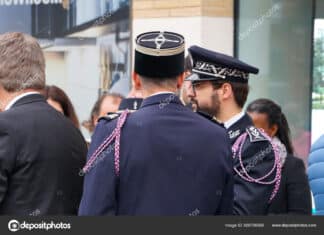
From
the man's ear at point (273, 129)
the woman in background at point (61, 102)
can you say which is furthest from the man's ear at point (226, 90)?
the woman in background at point (61, 102)

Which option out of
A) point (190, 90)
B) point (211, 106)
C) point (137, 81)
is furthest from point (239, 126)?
point (137, 81)

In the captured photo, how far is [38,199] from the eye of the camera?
2869 mm

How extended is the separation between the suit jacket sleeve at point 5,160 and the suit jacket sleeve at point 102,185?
0.35 metres

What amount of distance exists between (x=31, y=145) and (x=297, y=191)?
1472mm

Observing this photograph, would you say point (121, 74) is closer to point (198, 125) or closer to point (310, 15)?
point (310, 15)

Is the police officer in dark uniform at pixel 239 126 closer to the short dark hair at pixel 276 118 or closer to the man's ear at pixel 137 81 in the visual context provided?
the man's ear at pixel 137 81

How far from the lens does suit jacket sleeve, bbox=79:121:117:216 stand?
8.36 ft

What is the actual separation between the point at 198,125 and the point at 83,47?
219 inches

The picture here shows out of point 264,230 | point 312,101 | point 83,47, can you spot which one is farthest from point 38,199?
point 83,47

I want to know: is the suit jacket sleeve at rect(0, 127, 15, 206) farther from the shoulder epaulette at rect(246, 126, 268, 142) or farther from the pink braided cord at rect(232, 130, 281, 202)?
the shoulder epaulette at rect(246, 126, 268, 142)

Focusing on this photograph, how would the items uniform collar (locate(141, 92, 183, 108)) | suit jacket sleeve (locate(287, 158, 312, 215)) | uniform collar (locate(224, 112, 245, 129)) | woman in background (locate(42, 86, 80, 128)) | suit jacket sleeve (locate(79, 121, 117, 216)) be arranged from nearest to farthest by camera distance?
suit jacket sleeve (locate(79, 121, 117, 216))
uniform collar (locate(141, 92, 183, 108))
uniform collar (locate(224, 112, 245, 129))
suit jacket sleeve (locate(287, 158, 312, 215))
woman in background (locate(42, 86, 80, 128))

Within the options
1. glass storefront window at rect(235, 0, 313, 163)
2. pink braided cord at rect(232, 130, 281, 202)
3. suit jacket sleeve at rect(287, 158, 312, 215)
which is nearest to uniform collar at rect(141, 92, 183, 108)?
pink braided cord at rect(232, 130, 281, 202)

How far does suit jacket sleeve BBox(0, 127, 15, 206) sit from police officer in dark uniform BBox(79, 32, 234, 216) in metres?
0.32

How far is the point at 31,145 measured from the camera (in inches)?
112
